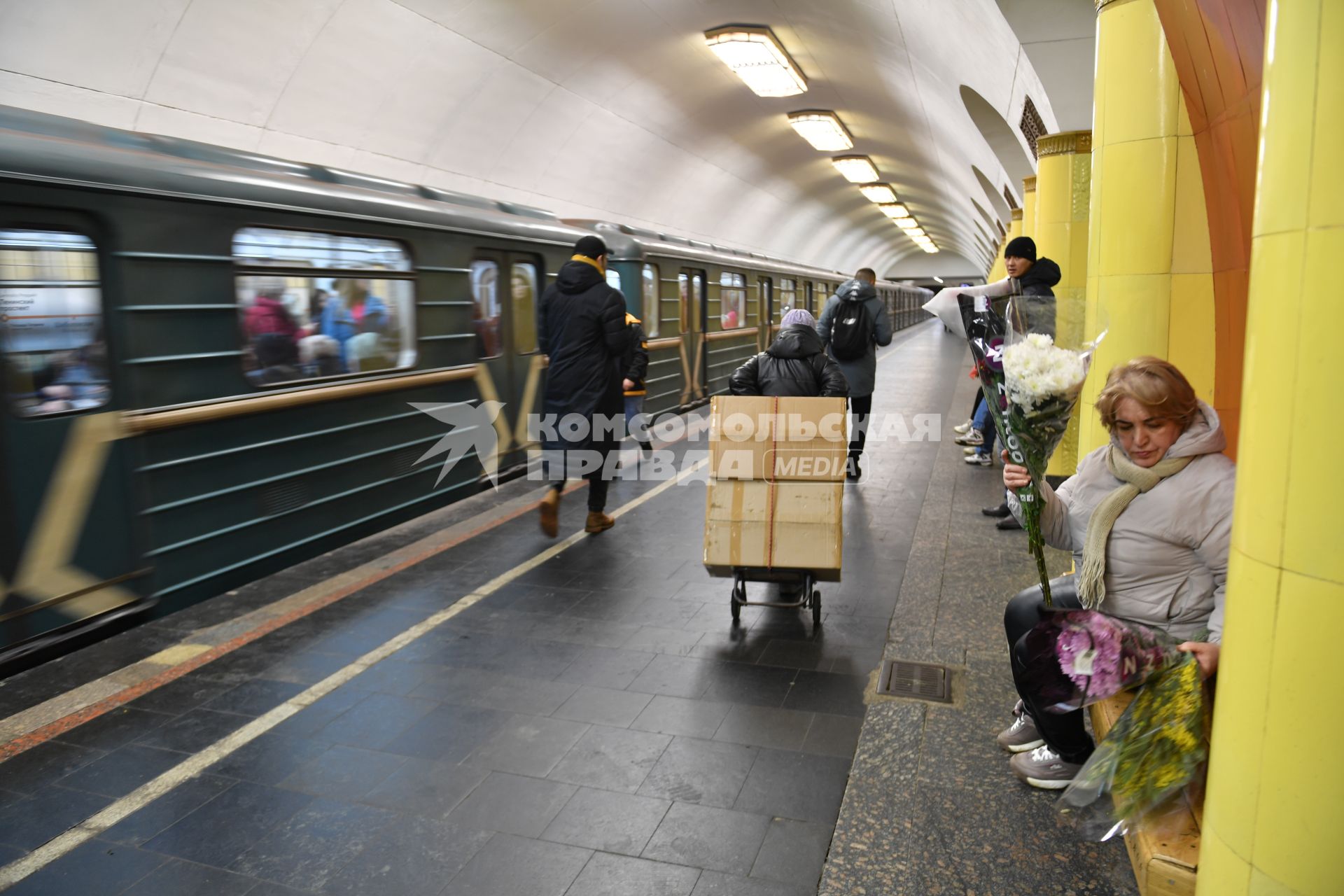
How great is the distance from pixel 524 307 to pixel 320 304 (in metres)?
2.68

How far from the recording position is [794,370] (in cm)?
537

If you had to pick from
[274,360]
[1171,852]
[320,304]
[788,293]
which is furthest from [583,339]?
[788,293]

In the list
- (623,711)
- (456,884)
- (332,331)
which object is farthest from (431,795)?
(332,331)

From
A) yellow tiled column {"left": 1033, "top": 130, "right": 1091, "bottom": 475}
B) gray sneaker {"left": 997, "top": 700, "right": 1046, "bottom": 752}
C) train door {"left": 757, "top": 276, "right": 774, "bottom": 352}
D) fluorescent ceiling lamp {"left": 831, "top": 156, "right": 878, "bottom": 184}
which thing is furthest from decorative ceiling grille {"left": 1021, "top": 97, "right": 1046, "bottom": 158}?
fluorescent ceiling lamp {"left": 831, "top": 156, "right": 878, "bottom": 184}

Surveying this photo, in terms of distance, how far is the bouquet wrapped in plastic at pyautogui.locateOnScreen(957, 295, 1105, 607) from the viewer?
2564 mm

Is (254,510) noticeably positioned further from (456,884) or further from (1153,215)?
(1153,215)

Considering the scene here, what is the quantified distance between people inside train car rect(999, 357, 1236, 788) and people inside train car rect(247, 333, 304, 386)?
163 inches


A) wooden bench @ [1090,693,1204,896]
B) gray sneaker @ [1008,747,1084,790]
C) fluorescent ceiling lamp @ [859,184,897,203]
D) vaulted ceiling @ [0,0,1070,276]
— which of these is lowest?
gray sneaker @ [1008,747,1084,790]

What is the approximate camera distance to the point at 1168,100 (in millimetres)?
4445

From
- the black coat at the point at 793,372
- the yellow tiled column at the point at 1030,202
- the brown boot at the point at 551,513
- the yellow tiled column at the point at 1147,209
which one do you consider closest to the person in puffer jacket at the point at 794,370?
the black coat at the point at 793,372

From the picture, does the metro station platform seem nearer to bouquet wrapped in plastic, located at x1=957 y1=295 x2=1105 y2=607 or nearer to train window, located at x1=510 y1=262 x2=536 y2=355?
bouquet wrapped in plastic, located at x1=957 y1=295 x2=1105 y2=607

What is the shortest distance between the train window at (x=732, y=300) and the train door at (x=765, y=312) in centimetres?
78

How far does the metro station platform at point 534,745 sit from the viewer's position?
2838 mm

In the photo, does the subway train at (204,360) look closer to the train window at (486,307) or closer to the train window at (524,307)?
the train window at (486,307)
